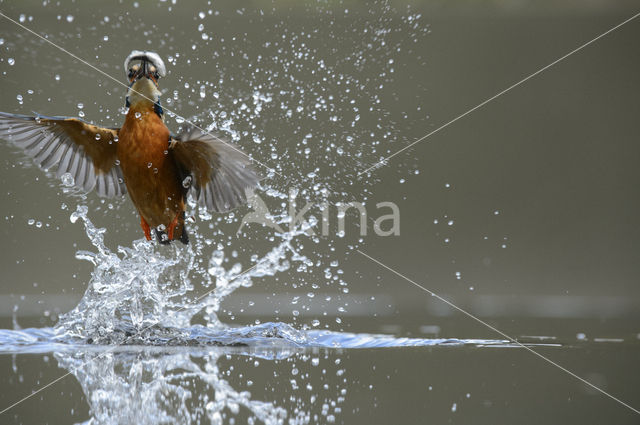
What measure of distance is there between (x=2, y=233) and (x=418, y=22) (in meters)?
2.79

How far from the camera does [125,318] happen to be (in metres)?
2.05

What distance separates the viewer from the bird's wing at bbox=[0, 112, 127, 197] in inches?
77.2

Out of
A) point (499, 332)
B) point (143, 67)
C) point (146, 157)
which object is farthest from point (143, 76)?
point (499, 332)

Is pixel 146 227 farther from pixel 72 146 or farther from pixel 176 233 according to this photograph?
pixel 72 146

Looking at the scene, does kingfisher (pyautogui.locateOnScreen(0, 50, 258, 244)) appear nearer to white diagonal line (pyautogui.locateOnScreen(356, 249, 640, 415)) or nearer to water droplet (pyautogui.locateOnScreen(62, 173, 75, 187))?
water droplet (pyautogui.locateOnScreen(62, 173, 75, 187))

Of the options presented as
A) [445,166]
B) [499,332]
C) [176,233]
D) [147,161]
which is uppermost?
[445,166]

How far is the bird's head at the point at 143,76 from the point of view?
1913 mm

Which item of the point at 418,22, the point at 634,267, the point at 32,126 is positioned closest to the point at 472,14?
the point at 418,22

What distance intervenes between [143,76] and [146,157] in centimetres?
25

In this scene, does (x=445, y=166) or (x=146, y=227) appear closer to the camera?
(x=146, y=227)

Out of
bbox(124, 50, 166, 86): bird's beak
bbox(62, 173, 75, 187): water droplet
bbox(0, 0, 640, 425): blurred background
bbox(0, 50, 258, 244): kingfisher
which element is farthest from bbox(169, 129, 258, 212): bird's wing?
bbox(62, 173, 75, 187): water droplet

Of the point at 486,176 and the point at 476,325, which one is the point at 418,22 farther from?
the point at 476,325

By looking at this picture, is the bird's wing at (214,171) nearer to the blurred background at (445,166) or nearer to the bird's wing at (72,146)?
the bird's wing at (72,146)

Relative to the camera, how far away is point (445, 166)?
433 centimetres
